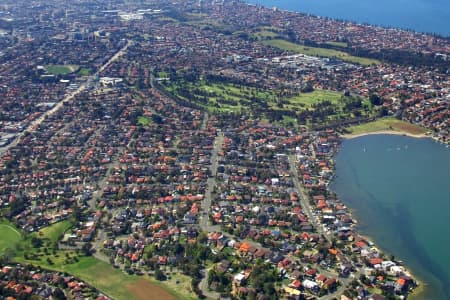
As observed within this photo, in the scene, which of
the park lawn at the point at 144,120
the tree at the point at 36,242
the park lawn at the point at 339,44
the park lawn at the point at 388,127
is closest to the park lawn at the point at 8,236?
the tree at the point at 36,242

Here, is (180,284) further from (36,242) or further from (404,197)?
(404,197)

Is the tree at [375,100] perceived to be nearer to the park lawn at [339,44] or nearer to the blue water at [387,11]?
the park lawn at [339,44]

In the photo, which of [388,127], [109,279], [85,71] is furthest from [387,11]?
[109,279]

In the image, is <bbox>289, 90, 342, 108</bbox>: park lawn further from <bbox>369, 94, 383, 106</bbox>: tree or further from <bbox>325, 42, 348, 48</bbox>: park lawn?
<bbox>325, 42, 348, 48</bbox>: park lawn

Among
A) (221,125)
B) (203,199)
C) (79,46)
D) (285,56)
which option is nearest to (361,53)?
(285,56)

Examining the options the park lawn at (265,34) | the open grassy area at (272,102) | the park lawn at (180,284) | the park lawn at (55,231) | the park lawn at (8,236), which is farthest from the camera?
the park lawn at (265,34)

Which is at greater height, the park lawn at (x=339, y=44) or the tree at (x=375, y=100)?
the park lawn at (x=339, y=44)
